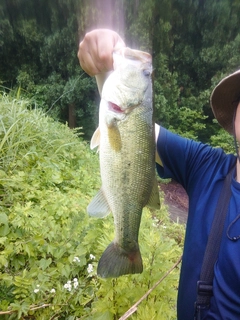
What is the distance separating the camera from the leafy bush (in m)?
1.98

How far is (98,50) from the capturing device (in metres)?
1.34

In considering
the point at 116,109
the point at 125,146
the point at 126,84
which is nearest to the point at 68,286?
the point at 125,146

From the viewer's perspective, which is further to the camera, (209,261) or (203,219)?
(203,219)

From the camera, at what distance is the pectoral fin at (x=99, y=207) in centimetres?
143

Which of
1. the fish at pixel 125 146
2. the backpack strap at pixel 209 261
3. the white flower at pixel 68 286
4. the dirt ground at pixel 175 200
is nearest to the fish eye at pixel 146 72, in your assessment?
the fish at pixel 125 146

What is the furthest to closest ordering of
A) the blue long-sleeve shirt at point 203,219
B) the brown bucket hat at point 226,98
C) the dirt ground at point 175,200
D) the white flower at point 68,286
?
1. the dirt ground at point 175,200
2. the white flower at point 68,286
3. the brown bucket hat at point 226,98
4. the blue long-sleeve shirt at point 203,219

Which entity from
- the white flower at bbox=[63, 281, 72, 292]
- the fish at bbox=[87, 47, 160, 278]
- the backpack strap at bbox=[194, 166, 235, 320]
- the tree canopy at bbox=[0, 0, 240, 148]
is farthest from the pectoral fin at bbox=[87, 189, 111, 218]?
the tree canopy at bbox=[0, 0, 240, 148]

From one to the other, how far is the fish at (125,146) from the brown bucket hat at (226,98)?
443mm

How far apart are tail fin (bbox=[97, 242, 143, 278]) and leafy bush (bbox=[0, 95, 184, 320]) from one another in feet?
1.40

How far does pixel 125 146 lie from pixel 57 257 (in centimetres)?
143

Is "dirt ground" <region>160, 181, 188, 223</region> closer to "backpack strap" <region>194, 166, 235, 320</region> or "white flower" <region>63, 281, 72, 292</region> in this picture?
"white flower" <region>63, 281, 72, 292</region>

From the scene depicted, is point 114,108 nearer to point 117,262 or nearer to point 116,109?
point 116,109

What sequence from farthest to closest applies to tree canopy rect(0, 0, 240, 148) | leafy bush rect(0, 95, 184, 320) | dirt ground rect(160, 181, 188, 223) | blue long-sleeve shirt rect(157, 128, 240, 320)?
tree canopy rect(0, 0, 240, 148) < dirt ground rect(160, 181, 188, 223) < leafy bush rect(0, 95, 184, 320) < blue long-sleeve shirt rect(157, 128, 240, 320)

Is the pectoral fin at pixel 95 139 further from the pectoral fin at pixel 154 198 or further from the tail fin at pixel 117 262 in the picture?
the tail fin at pixel 117 262
